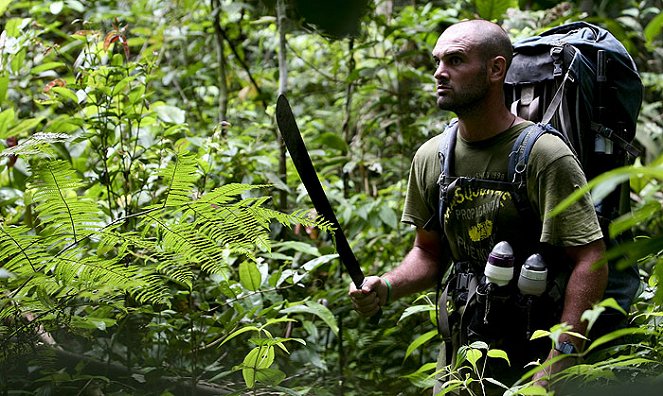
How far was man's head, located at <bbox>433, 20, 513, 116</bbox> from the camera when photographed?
288 centimetres

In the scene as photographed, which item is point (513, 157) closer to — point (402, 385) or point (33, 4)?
point (402, 385)

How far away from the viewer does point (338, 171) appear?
19.0ft

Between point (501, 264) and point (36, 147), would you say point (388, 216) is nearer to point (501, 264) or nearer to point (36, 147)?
point (501, 264)

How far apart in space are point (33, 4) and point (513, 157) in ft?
15.1

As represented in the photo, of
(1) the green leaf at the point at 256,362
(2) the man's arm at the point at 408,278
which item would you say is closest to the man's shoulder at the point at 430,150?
(2) the man's arm at the point at 408,278

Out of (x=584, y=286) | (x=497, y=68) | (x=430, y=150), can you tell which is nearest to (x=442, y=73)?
(x=497, y=68)

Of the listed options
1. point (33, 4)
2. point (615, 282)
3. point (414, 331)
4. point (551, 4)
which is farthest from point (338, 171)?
point (551, 4)

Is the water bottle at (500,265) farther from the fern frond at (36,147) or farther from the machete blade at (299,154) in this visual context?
the fern frond at (36,147)

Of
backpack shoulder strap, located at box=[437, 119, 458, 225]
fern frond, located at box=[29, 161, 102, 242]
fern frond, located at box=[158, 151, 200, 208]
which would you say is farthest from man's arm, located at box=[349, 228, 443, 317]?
fern frond, located at box=[29, 161, 102, 242]

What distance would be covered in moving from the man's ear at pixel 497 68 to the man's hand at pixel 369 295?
0.92 meters

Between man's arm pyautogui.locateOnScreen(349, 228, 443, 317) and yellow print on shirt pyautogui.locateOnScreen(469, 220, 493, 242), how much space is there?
0.35 meters

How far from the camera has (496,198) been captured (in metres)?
2.77

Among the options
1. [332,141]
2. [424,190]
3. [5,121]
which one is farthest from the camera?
[332,141]

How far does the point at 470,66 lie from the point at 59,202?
62.6 inches
